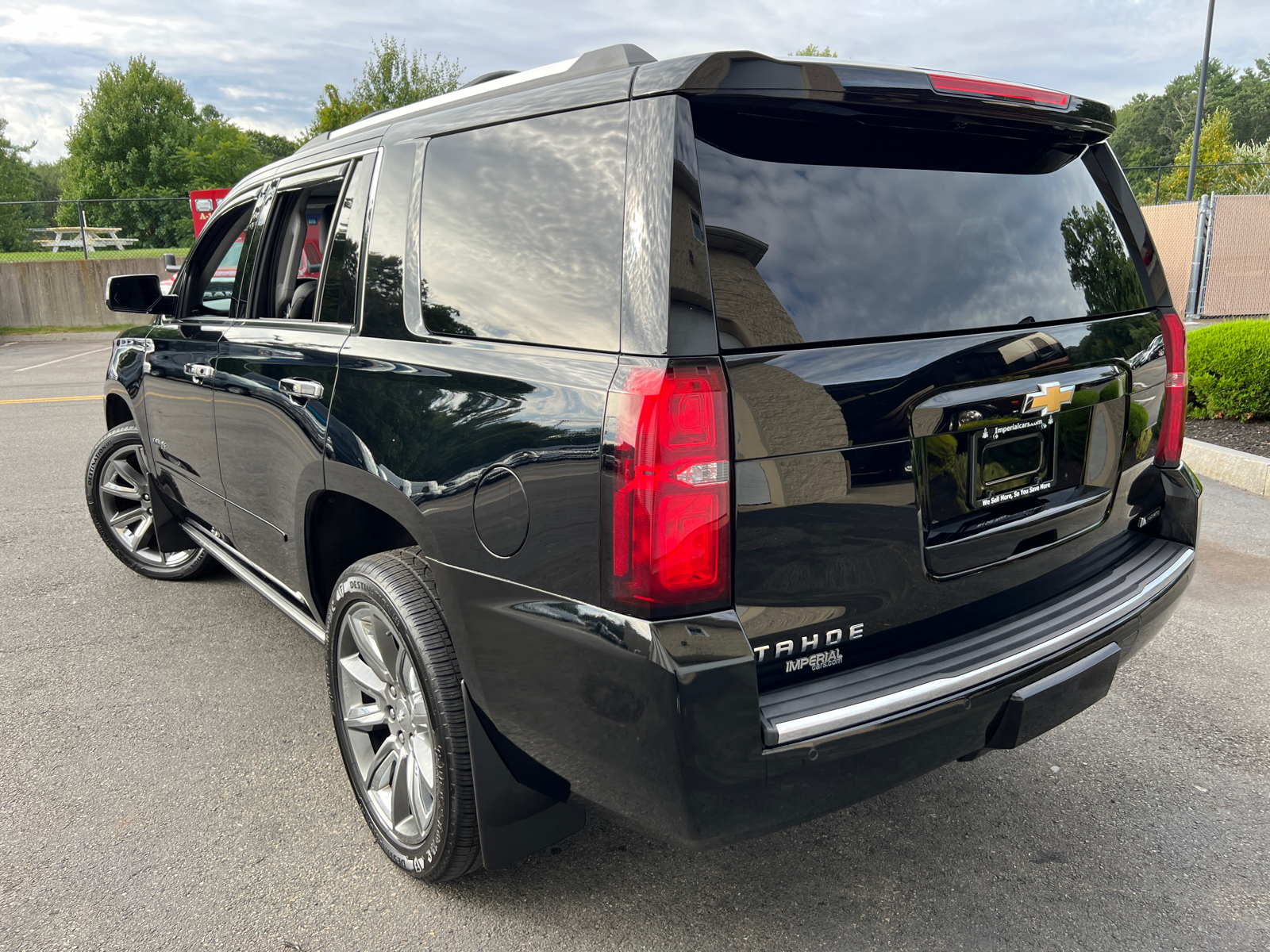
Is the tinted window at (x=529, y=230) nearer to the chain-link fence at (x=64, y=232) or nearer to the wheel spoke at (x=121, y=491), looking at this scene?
the wheel spoke at (x=121, y=491)

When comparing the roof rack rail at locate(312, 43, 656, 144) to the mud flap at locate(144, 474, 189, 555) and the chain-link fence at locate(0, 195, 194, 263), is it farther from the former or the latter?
the chain-link fence at locate(0, 195, 194, 263)

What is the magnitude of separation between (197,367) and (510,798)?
7.59ft

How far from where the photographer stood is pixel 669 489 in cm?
170

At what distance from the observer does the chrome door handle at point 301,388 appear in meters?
2.68

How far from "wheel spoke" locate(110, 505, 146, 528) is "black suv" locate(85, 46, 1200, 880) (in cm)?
265

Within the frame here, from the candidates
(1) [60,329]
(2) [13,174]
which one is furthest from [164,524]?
(2) [13,174]

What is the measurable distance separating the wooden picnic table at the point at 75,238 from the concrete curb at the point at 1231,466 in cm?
2451

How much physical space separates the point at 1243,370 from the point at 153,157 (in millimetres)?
58228

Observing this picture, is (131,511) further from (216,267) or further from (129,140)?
(129,140)

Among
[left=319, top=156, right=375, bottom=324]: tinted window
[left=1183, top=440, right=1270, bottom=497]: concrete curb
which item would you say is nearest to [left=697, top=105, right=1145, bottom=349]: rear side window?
[left=319, top=156, right=375, bottom=324]: tinted window

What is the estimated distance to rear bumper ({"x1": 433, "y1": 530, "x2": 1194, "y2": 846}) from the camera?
170 centimetres

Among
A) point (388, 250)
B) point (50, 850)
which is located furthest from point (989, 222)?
point (50, 850)

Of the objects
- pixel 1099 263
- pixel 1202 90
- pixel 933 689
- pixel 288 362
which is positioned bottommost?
pixel 933 689

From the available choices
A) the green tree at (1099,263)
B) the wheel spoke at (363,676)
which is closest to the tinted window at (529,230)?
the wheel spoke at (363,676)
